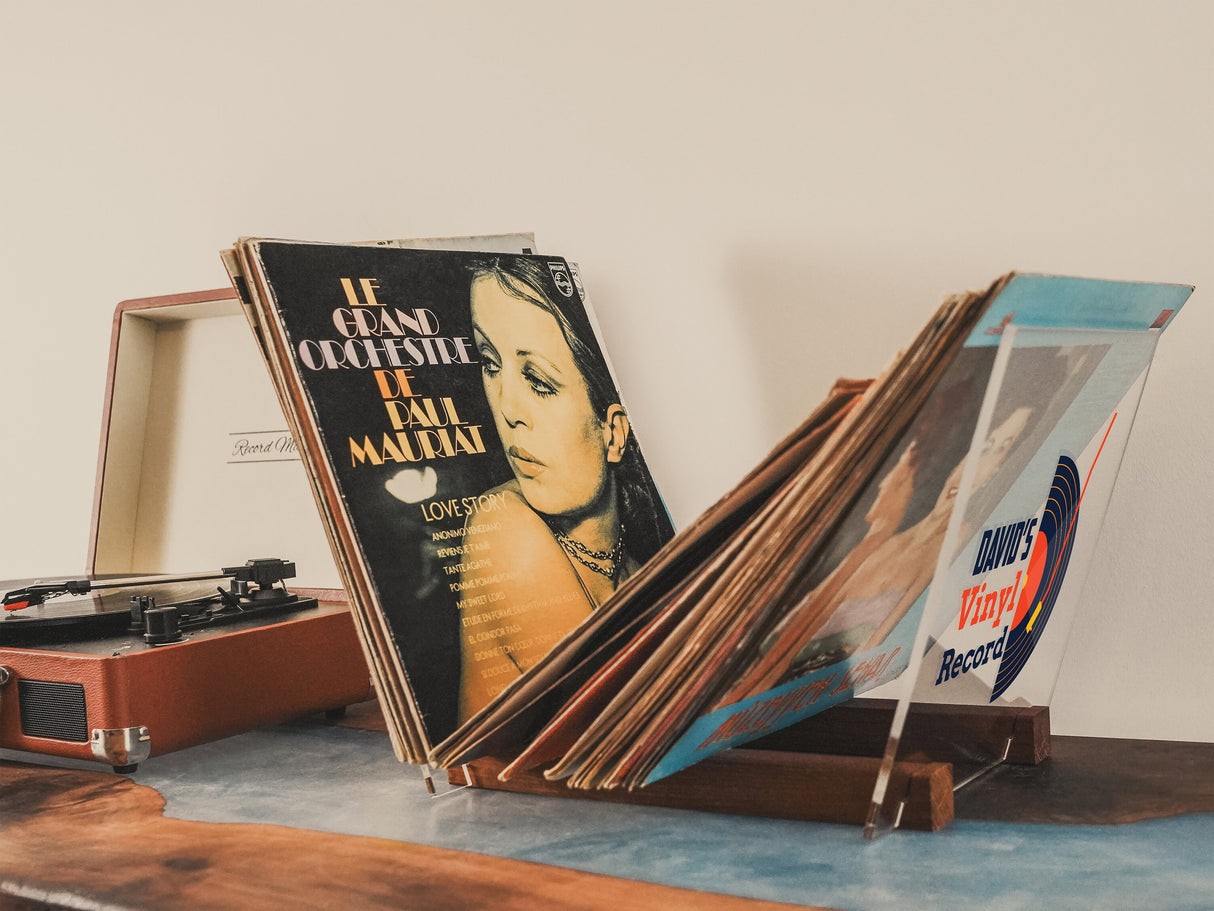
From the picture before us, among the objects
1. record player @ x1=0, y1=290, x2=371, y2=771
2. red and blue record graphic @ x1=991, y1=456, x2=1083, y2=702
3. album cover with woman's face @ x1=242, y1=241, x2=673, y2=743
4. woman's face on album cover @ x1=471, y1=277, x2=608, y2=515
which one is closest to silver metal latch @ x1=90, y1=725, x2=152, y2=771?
record player @ x1=0, y1=290, x2=371, y2=771

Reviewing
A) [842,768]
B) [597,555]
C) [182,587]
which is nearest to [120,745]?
[182,587]

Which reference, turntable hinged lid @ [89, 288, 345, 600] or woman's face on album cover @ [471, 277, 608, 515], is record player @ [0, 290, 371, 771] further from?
woman's face on album cover @ [471, 277, 608, 515]

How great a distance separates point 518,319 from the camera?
106cm

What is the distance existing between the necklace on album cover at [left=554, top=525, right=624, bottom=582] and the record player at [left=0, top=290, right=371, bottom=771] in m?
0.27

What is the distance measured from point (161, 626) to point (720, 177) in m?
0.68

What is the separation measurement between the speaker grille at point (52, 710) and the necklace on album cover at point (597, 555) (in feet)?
1.39

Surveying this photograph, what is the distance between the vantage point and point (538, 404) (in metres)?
1.05


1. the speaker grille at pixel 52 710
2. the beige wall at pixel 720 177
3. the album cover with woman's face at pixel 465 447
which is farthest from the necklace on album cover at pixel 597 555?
the speaker grille at pixel 52 710

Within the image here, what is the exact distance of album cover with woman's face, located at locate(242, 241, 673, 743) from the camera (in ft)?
2.83

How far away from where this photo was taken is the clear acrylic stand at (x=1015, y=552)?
72 cm

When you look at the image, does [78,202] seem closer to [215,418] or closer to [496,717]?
[215,418]

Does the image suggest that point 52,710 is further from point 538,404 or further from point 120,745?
point 538,404

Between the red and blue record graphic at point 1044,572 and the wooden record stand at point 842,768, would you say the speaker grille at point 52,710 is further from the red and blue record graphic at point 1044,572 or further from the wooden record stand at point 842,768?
the red and blue record graphic at point 1044,572

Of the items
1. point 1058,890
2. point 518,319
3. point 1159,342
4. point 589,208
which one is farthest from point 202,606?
point 1159,342
